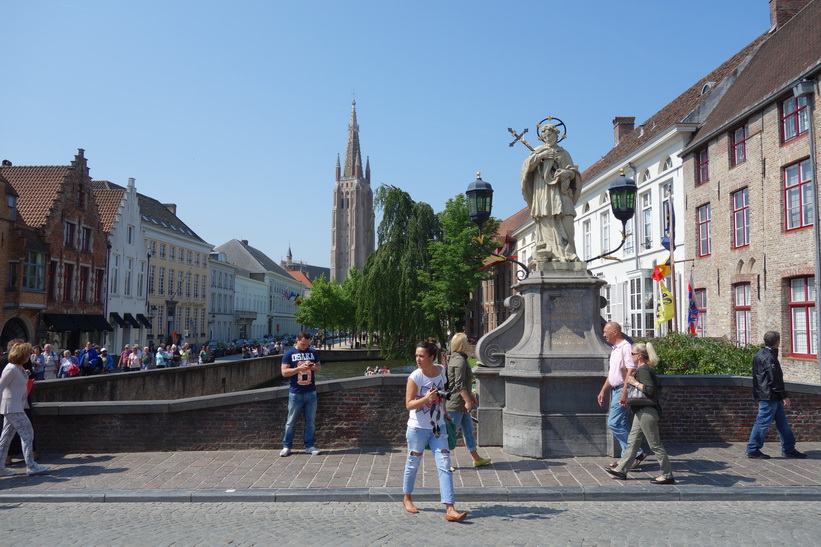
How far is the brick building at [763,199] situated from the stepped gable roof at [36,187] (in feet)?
106

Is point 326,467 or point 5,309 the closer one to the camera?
point 326,467

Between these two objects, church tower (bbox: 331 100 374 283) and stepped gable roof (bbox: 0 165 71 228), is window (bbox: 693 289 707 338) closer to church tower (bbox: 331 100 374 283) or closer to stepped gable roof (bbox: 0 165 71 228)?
stepped gable roof (bbox: 0 165 71 228)

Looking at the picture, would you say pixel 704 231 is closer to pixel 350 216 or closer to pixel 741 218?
pixel 741 218

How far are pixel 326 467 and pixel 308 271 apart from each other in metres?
165

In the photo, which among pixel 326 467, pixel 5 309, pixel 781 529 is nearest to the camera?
pixel 781 529

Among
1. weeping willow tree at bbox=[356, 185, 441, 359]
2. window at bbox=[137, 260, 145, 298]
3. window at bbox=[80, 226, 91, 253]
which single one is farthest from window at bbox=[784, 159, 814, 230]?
window at bbox=[137, 260, 145, 298]

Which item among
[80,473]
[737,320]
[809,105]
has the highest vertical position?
[809,105]

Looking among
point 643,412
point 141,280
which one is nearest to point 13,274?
point 141,280

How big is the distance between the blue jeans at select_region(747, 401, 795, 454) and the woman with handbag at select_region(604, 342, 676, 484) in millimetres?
1802

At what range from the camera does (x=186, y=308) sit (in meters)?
57.1

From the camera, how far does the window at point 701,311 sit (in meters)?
23.5

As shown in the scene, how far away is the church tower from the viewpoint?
124 m

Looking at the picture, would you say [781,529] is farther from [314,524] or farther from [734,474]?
[314,524]

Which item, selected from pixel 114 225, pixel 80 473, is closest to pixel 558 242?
pixel 80 473
